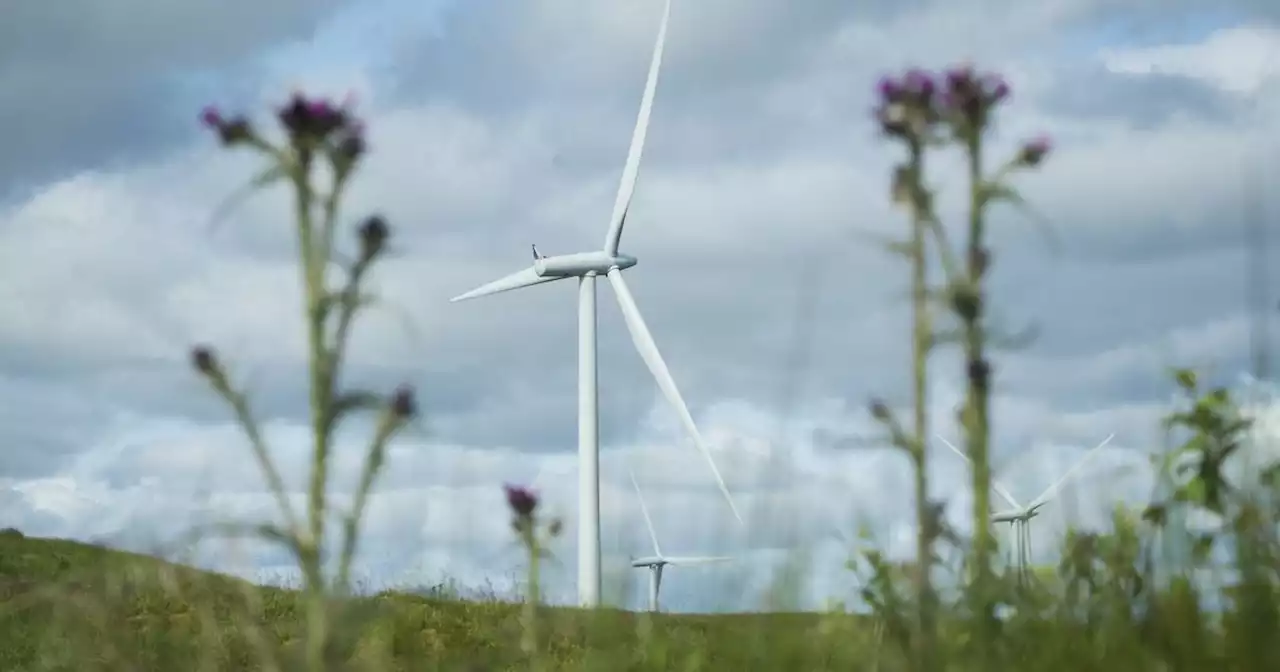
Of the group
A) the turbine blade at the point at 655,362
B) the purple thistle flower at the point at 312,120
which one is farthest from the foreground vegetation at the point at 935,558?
the turbine blade at the point at 655,362

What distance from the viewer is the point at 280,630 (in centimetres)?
1584

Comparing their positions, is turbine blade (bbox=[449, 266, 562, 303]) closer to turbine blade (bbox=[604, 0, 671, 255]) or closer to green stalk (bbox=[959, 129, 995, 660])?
turbine blade (bbox=[604, 0, 671, 255])

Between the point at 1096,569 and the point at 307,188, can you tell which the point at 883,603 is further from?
the point at 307,188

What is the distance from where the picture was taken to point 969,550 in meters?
3.79

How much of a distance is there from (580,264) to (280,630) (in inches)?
445

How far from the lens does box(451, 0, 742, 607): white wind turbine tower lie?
22.3m

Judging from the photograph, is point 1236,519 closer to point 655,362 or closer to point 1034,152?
point 1034,152

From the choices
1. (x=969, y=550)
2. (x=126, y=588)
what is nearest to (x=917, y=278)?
(x=969, y=550)

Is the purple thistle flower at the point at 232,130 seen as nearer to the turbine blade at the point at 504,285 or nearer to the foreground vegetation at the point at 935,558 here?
the foreground vegetation at the point at 935,558

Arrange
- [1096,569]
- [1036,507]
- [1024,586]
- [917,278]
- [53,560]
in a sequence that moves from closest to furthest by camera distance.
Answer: [917,278]
[1024,586]
[1096,569]
[1036,507]
[53,560]

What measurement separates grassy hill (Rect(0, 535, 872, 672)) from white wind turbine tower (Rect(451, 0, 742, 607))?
444 cm

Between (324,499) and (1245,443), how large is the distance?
378cm

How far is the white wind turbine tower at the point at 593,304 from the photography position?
22.3 m

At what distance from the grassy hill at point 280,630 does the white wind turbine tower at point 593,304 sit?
444cm
